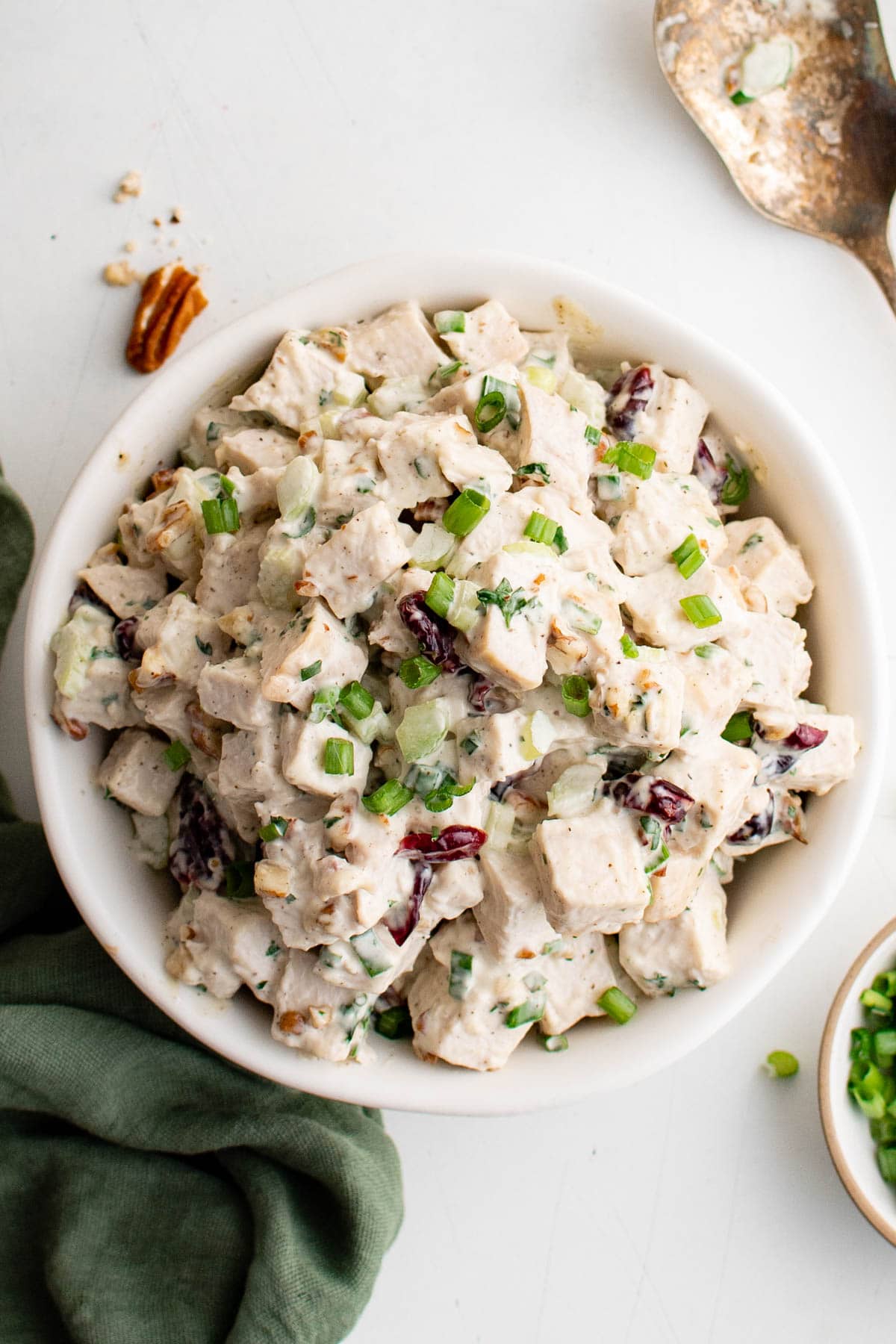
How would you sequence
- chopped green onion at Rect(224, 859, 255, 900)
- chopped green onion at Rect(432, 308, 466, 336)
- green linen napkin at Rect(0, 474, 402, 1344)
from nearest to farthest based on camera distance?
chopped green onion at Rect(224, 859, 255, 900), chopped green onion at Rect(432, 308, 466, 336), green linen napkin at Rect(0, 474, 402, 1344)

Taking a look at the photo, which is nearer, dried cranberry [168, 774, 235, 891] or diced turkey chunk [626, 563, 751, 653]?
diced turkey chunk [626, 563, 751, 653]

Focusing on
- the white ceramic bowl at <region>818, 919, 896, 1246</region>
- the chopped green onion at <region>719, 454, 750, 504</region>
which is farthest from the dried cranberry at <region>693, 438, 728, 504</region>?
the white ceramic bowl at <region>818, 919, 896, 1246</region>

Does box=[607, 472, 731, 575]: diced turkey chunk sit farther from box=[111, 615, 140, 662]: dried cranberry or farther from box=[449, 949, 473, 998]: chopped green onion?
box=[111, 615, 140, 662]: dried cranberry

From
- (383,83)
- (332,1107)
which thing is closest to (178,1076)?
(332,1107)

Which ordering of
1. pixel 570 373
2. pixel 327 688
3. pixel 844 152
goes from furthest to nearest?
1. pixel 844 152
2. pixel 570 373
3. pixel 327 688

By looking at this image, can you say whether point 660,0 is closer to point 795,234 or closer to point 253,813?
point 795,234

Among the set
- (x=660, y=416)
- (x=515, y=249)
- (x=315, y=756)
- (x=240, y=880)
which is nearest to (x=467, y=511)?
(x=315, y=756)

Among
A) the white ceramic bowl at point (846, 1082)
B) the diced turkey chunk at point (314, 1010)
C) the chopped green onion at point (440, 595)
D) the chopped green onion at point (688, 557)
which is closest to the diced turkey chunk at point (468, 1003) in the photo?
the diced turkey chunk at point (314, 1010)
